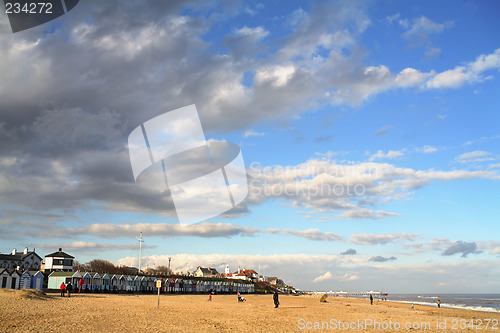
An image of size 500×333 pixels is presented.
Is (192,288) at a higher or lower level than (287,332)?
lower

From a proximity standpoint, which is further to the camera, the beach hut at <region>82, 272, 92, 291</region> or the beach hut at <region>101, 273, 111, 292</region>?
the beach hut at <region>101, 273, 111, 292</region>

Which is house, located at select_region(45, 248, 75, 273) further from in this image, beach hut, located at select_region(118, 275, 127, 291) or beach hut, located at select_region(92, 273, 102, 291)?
beach hut, located at select_region(92, 273, 102, 291)

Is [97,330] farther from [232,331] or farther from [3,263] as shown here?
[3,263]

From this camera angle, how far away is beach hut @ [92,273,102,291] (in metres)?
53.9

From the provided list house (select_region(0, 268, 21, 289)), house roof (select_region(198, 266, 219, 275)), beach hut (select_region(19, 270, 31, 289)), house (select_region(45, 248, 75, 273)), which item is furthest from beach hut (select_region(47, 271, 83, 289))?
house roof (select_region(198, 266, 219, 275))

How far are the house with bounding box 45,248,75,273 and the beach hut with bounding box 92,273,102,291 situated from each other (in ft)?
112

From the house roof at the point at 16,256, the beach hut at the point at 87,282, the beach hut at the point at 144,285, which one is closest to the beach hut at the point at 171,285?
the beach hut at the point at 144,285

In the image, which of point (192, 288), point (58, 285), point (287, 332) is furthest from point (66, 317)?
point (192, 288)

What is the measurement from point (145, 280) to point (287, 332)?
57579mm

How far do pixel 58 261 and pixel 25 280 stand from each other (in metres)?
45.1

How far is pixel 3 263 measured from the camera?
297ft

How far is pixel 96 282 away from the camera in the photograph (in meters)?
54.6

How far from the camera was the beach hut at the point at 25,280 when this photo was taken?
1680 inches

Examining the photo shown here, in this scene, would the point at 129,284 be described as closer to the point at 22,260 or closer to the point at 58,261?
the point at 58,261
